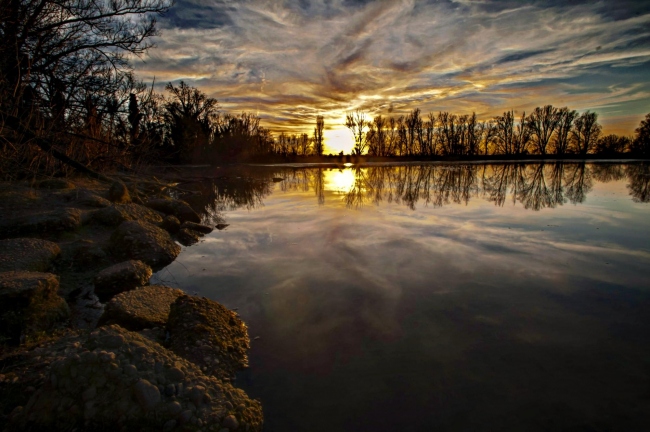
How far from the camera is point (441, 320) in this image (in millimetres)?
3363

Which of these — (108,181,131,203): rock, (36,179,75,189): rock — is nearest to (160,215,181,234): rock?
(108,181,131,203): rock

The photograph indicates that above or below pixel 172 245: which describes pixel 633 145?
above

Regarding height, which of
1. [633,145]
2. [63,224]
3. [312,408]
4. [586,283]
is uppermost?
[633,145]

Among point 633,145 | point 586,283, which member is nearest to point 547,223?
point 586,283

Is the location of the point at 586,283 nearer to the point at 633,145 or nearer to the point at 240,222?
the point at 240,222

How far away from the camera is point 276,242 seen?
247 inches

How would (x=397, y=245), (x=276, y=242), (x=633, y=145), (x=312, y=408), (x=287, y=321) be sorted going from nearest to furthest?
1. (x=312, y=408)
2. (x=287, y=321)
3. (x=397, y=245)
4. (x=276, y=242)
5. (x=633, y=145)

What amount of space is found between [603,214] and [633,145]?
7284 centimetres

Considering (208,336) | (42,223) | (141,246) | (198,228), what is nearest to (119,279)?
(141,246)

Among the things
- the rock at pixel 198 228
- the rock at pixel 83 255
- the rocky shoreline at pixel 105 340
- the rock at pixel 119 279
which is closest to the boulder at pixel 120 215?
the rocky shoreline at pixel 105 340

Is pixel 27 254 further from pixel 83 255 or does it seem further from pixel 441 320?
pixel 441 320

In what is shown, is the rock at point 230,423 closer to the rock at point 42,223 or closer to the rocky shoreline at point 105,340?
the rocky shoreline at point 105,340

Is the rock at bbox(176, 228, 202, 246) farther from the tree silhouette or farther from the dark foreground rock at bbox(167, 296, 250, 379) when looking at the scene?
the tree silhouette

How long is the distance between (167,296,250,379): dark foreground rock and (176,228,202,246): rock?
3499 mm
